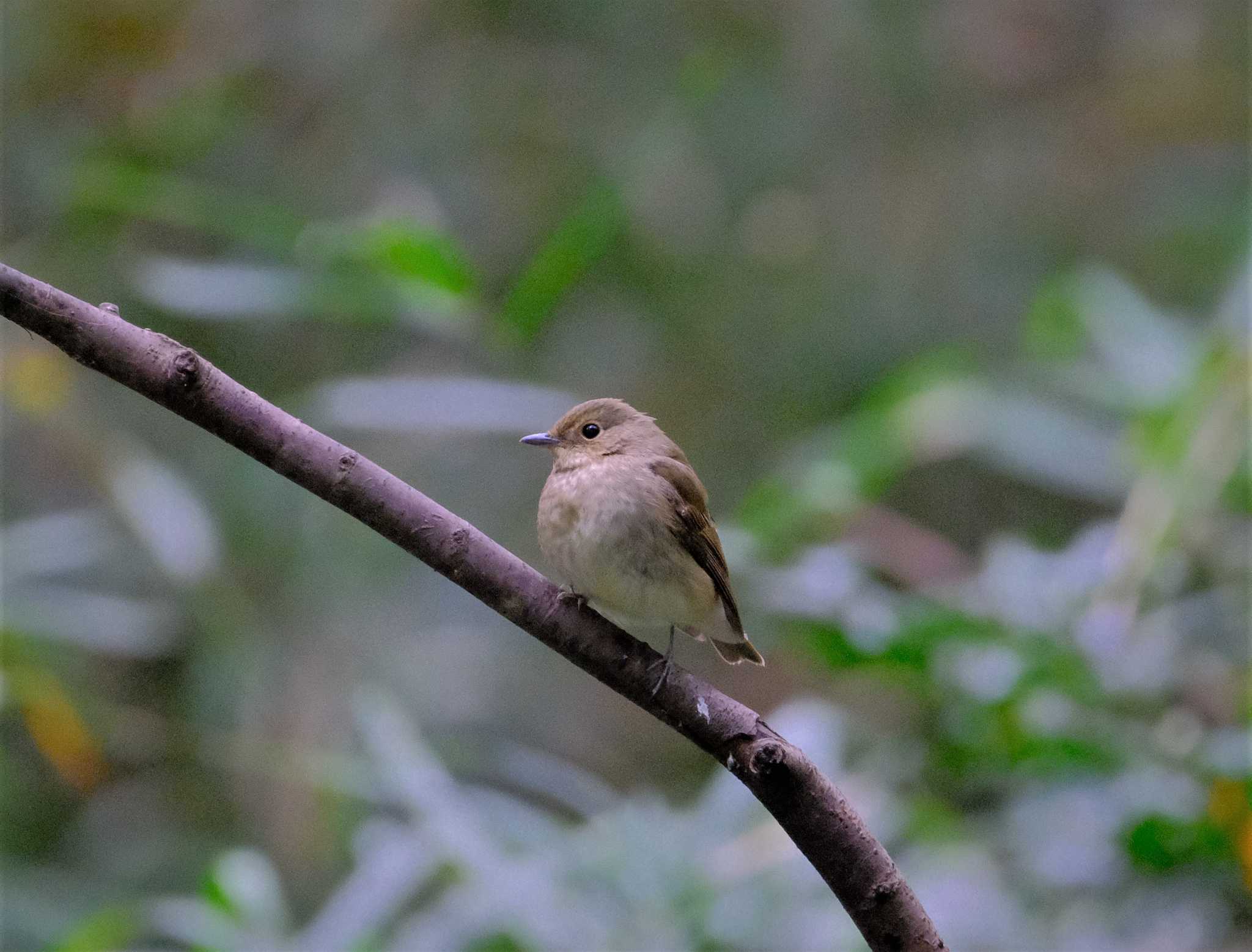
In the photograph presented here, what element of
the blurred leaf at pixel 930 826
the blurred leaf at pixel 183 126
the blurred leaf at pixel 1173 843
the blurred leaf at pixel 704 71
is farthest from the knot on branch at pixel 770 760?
the blurred leaf at pixel 183 126

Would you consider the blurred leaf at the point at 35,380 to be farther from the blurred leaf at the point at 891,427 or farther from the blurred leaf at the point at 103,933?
the blurred leaf at the point at 891,427

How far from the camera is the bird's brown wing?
10.9ft

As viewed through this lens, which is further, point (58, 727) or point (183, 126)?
point (183, 126)

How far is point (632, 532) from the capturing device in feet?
10.4

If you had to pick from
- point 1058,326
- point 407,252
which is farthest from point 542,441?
point 1058,326

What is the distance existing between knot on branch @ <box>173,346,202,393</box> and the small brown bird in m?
1.34

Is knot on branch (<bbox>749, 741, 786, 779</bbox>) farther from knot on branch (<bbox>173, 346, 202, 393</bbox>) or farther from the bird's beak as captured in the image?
the bird's beak

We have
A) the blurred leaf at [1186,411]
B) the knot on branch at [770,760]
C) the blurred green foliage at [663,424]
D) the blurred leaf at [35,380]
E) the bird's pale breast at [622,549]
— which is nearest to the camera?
the knot on branch at [770,760]

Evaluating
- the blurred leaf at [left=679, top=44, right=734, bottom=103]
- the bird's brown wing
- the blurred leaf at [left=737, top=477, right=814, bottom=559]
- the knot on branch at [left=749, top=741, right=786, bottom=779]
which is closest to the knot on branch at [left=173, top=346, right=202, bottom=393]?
the knot on branch at [left=749, top=741, right=786, bottom=779]

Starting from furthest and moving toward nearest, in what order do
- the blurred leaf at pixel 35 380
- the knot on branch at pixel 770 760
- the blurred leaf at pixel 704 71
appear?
the blurred leaf at pixel 704 71 → the blurred leaf at pixel 35 380 → the knot on branch at pixel 770 760

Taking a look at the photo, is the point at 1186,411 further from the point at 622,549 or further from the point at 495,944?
the point at 495,944

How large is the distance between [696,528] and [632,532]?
0.23 meters

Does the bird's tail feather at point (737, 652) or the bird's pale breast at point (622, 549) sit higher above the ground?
the bird's tail feather at point (737, 652)

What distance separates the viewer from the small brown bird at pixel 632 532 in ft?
10.3
